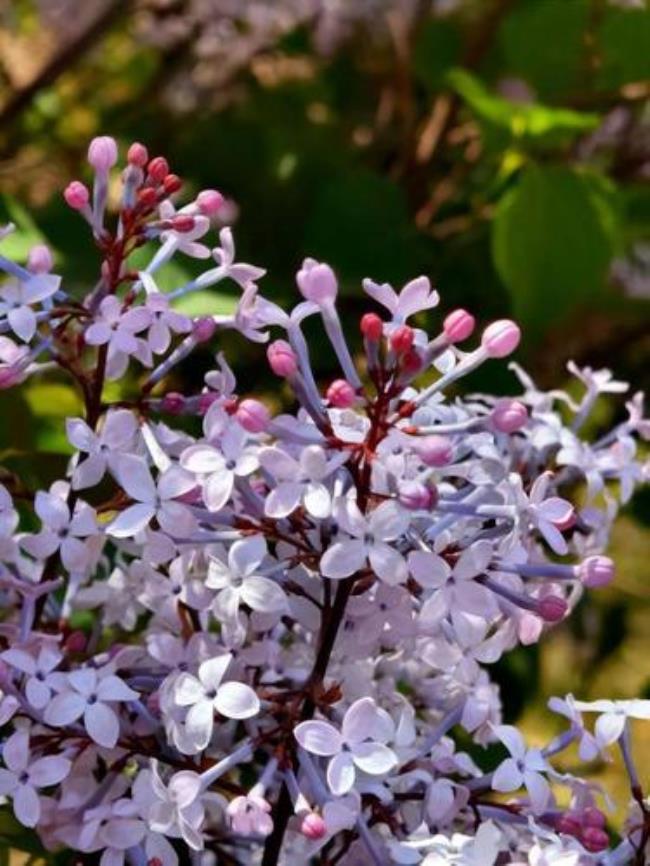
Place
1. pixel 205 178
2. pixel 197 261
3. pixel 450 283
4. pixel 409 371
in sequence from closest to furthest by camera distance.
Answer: pixel 409 371 → pixel 197 261 → pixel 450 283 → pixel 205 178

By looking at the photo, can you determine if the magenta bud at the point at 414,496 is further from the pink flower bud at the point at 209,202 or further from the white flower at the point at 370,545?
the pink flower bud at the point at 209,202

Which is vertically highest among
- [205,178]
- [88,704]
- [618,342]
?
[88,704]

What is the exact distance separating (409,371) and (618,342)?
0.58m

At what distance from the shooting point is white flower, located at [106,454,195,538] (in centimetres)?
37

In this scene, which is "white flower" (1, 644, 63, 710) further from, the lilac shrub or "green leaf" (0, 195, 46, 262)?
"green leaf" (0, 195, 46, 262)

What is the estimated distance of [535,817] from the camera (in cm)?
39

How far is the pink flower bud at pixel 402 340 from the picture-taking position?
0.35m

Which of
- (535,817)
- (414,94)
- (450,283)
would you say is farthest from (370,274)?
(535,817)

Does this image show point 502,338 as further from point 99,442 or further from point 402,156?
point 402,156

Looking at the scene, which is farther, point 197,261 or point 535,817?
point 197,261

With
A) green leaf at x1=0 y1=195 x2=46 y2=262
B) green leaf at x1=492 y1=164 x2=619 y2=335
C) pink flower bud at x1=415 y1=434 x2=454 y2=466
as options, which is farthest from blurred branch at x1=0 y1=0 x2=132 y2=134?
pink flower bud at x1=415 y1=434 x2=454 y2=466

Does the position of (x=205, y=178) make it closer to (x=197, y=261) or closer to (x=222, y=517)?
(x=197, y=261)

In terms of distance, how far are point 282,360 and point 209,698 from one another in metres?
0.08

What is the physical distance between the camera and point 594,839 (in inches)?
14.8
